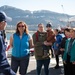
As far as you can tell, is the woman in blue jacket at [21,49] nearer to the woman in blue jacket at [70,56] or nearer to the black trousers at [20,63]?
the black trousers at [20,63]

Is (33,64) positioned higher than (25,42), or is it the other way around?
(25,42)

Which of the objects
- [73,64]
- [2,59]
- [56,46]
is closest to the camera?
[2,59]


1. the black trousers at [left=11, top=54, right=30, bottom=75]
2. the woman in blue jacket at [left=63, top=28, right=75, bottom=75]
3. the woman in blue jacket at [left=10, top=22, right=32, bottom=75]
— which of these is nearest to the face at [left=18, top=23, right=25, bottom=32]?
the woman in blue jacket at [left=10, top=22, right=32, bottom=75]

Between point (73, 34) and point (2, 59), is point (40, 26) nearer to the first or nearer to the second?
point (73, 34)

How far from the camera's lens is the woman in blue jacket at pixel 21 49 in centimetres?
723

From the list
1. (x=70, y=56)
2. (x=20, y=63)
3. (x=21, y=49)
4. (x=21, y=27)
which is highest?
(x=21, y=27)

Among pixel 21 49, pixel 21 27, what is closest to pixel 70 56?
pixel 21 49

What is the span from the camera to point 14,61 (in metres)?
7.25

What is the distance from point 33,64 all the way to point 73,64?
Result: 594 centimetres

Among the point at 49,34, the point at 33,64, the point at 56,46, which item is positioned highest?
the point at 49,34

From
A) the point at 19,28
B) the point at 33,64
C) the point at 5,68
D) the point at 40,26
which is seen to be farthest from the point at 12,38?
the point at 33,64

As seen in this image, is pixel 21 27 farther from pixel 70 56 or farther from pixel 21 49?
pixel 70 56

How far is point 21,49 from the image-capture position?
726 centimetres

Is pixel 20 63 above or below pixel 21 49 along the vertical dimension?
below
